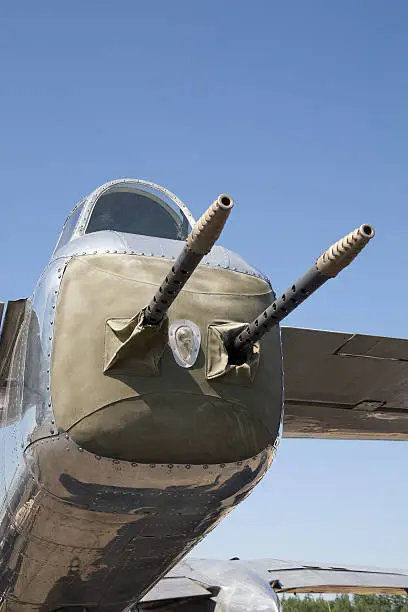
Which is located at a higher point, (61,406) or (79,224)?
(79,224)

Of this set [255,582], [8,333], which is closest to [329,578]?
[255,582]

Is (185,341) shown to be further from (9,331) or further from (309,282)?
(9,331)

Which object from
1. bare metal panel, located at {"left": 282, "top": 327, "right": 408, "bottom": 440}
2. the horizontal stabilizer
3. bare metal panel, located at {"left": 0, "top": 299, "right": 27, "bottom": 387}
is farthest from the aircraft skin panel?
the horizontal stabilizer

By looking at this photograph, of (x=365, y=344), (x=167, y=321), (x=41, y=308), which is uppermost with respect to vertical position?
(x=365, y=344)

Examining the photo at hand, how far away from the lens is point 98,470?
154 inches

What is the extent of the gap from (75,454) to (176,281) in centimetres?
110

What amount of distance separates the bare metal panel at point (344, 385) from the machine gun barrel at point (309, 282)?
2.63m

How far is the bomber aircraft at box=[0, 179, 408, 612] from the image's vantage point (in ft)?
12.6

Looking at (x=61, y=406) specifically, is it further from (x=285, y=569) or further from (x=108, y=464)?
(x=285, y=569)

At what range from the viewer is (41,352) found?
14.0ft

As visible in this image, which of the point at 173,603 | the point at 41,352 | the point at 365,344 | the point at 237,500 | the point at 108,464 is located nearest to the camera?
the point at 108,464

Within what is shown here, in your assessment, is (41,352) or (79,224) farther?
(79,224)

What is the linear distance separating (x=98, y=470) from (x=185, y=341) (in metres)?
0.82

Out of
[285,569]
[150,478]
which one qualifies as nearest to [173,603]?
[285,569]
